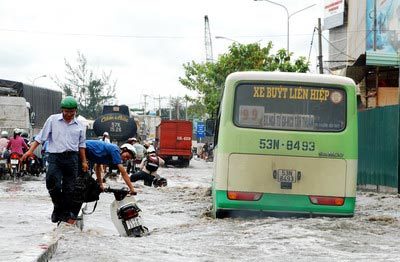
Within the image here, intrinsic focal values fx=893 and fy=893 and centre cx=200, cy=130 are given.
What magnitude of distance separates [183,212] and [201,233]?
→ 608 cm

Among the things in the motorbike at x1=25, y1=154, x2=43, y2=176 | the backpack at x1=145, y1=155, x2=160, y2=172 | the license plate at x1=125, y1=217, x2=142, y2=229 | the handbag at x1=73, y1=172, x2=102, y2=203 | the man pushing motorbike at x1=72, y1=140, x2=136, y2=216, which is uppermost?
the man pushing motorbike at x1=72, y1=140, x2=136, y2=216

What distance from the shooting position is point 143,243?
1034 cm

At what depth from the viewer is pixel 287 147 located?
43.8ft

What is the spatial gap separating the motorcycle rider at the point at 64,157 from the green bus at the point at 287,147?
2505 mm

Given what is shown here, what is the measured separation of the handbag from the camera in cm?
1180

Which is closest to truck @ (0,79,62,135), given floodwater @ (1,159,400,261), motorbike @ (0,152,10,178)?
motorbike @ (0,152,10,178)

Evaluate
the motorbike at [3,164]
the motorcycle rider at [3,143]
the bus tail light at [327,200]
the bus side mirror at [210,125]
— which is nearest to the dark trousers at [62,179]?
the bus tail light at [327,200]

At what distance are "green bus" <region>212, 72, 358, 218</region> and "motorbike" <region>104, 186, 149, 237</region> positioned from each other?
76.8 inches

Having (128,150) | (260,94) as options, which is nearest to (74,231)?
(128,150)

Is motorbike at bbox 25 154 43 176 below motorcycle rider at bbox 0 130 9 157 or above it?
below

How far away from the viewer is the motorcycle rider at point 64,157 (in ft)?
38.5

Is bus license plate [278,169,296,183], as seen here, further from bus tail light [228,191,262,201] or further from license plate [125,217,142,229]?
license plate [125,217,142,229]

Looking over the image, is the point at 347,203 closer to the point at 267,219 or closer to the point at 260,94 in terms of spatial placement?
the point at 267,219

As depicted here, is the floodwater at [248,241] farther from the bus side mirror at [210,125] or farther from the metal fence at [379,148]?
the metal fence at [379,148]
